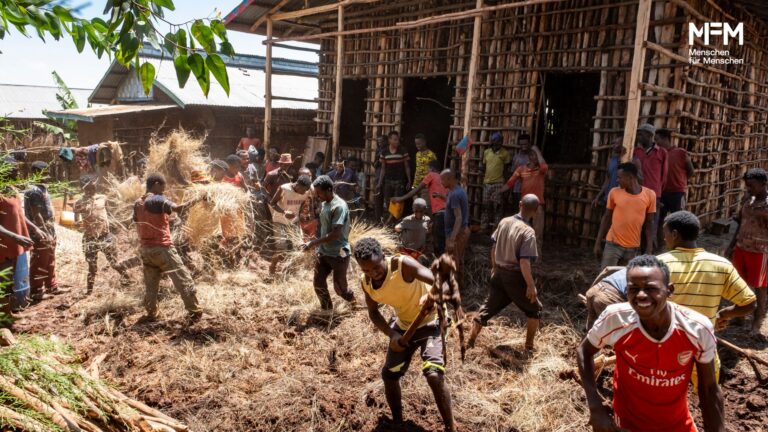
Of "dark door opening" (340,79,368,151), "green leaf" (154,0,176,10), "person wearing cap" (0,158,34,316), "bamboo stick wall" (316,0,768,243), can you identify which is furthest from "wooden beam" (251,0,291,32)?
"green leaf" (154,0,176,10)

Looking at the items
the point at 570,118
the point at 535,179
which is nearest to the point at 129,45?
the point at 535,179

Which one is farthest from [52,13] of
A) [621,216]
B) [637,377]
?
[621,216]

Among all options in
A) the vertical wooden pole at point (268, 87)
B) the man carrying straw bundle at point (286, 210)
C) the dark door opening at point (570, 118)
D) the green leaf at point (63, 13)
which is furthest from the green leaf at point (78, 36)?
the dark door opening at point (570, 118)

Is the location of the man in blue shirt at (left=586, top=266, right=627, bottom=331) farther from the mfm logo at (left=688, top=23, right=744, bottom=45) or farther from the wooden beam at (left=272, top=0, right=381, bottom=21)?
the wooden beam at (left=272, top=0, right=381, bottom=21)

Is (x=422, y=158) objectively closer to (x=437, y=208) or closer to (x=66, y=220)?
(x=437, y=208)

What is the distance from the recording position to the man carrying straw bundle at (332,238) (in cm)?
557

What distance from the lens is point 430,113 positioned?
12.5 metres

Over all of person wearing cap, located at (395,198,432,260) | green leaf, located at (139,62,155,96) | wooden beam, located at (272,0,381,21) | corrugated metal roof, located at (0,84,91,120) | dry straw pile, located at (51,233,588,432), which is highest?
wooden beam, located at (272,0,381,21)

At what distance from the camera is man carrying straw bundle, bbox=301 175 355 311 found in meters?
5.57

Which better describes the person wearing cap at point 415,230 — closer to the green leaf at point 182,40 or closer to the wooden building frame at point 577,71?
the wooden building frame at point 577,71

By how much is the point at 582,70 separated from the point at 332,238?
14.6 feet

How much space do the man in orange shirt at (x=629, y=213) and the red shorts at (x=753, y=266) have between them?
35.9 inches

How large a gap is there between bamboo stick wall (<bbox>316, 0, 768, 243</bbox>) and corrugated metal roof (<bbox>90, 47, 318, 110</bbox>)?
14.0 ft

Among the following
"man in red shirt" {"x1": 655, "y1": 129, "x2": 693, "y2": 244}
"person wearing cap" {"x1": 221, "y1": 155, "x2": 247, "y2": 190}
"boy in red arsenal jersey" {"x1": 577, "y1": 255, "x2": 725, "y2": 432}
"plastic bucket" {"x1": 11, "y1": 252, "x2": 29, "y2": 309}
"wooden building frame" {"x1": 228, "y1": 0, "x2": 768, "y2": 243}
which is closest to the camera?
"boy in red arsenal jersey" {"x1": 577, "y1": 255, "x2": 725, "y2": 432}
